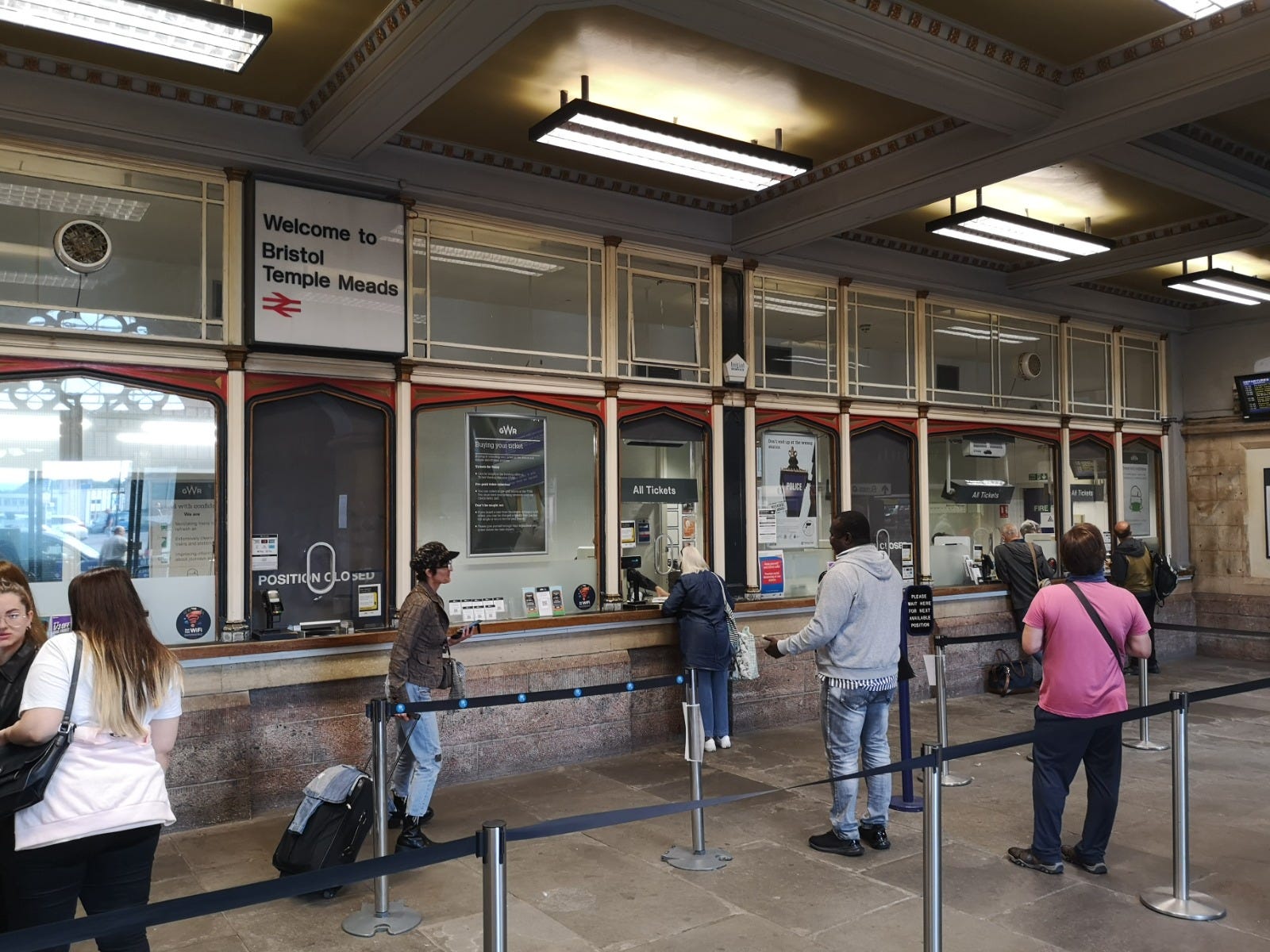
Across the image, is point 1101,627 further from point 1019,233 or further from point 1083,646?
point 1019,233

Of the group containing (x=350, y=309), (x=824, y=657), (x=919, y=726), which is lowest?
(x=919, y=726)

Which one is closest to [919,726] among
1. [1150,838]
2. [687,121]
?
[1150,838]

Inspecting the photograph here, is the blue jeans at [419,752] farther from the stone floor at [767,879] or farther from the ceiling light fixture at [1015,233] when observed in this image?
the ceiling light fixture at [1015,233]

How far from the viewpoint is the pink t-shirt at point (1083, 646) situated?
444 centimetres

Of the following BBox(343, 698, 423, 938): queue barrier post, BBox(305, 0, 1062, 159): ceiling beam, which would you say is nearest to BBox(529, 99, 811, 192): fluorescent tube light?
BBox(305, 0, 1062, 159): ceiling beam

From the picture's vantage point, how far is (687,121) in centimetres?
652

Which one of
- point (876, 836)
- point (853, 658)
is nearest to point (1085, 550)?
point (853, 658)

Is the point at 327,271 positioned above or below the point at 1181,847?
above

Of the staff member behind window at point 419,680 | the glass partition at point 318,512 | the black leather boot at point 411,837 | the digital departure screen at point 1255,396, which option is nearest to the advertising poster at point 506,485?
the glass partition at point 318,512

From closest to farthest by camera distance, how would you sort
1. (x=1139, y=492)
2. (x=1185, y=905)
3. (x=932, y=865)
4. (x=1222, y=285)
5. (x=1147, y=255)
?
(x=932, y=865) → (x=1185, y=905) → (x=1147, y=255) → (x=1222, y=285) → (x=1139, y=492)

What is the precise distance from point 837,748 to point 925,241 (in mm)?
5716

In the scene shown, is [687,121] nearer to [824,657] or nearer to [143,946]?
[824,657]

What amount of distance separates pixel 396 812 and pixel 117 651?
294 cm

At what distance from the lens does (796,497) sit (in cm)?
855
